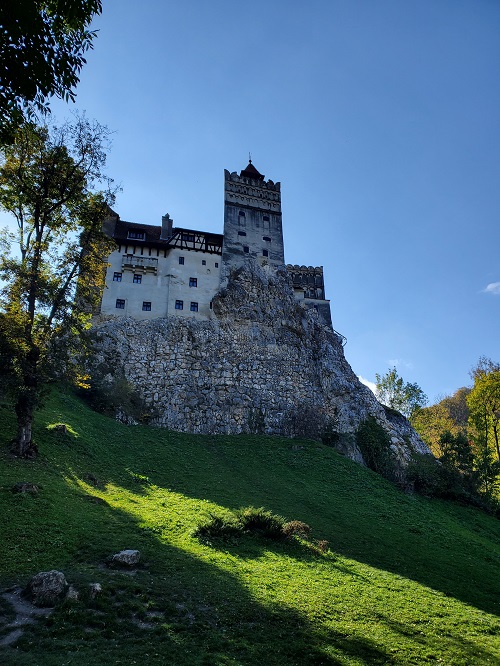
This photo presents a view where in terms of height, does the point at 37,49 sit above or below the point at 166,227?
below

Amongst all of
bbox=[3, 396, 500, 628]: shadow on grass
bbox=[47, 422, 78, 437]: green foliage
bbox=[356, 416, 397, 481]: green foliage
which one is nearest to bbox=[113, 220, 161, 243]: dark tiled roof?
bbox=[3, 396, 500, 628]: shadow on grass

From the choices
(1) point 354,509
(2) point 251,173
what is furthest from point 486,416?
(2) point 251,173

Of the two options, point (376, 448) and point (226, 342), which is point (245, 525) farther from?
point (226, 342)

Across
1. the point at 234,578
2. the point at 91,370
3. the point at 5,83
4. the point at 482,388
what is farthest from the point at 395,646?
the point at 482,388

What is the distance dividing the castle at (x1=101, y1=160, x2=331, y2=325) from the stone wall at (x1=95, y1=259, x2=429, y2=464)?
1695 millimetres

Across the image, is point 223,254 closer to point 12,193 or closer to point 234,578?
point 12,193

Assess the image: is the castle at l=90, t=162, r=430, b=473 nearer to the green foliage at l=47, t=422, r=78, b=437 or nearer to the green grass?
the green grass

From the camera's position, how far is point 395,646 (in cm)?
1060

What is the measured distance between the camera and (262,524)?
1909cm

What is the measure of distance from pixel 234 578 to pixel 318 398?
33159 mm

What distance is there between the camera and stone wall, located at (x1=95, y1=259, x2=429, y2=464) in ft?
134

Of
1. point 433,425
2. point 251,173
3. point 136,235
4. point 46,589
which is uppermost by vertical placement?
point 251,173

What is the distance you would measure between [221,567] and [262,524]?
194 inches

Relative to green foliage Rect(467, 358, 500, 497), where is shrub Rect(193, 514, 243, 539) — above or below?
below
